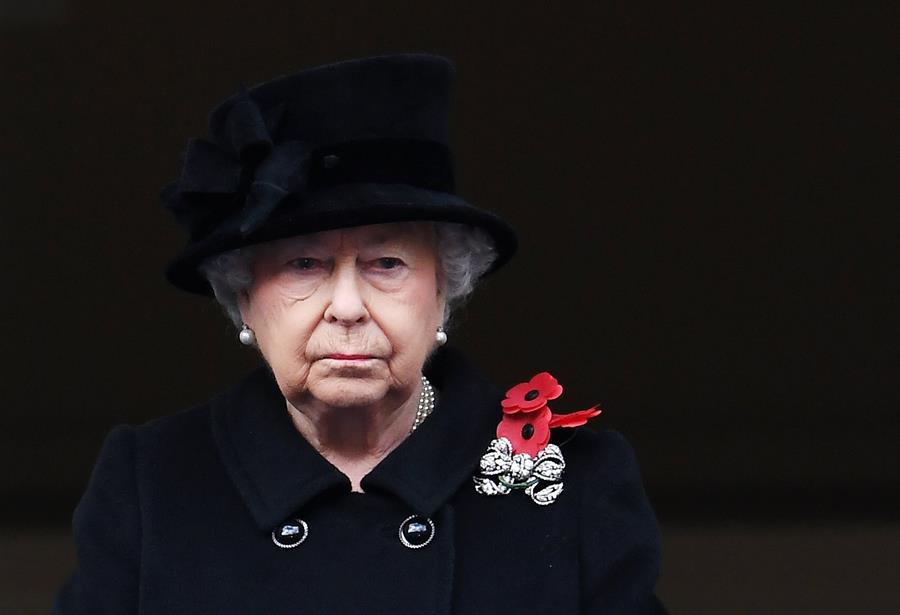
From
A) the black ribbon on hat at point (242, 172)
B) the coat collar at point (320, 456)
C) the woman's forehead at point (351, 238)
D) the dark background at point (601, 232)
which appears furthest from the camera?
the dark background at point (601, 232)

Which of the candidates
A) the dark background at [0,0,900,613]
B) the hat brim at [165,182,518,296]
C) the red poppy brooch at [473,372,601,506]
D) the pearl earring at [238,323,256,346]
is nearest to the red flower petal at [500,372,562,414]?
the red poppy brooch at [473,372,601,506]

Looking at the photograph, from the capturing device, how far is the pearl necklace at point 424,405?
3.50m

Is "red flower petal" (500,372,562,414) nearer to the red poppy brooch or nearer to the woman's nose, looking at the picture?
the red poppy brooch

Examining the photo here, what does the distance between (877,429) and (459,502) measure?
4873mm

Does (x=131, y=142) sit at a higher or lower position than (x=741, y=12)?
lower

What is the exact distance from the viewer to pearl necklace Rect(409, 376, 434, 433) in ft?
11.5

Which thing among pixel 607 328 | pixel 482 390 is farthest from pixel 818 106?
pixel 482 390

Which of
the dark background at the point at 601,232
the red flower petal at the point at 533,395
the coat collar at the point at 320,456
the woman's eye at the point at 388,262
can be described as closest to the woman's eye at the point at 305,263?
the woman's eye at the point at 388,262

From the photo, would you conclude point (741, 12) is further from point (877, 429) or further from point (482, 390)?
point (482, 390)

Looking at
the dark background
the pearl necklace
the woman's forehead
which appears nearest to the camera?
the woman's forehead

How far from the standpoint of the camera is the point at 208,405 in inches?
141

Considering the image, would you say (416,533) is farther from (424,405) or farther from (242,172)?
(242,172)

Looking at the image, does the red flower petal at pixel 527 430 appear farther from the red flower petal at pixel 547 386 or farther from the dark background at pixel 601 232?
the dark background at pixel 601 232

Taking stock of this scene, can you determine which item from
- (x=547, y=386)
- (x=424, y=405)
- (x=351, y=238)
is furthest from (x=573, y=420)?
(x=351, y=238)
